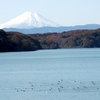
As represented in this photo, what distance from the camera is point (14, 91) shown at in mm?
33469

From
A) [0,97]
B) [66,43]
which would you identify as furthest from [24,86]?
[66,43]

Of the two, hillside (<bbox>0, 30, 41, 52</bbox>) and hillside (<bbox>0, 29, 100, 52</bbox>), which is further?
hillside (<bbox>0, 29, 100, 52</bbox>)

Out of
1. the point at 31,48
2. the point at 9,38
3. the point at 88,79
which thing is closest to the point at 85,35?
the point at 31,48

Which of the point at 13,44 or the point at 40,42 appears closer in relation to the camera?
the point at 13,44

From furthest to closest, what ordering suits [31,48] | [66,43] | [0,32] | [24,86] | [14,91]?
[66,43] → [31,48] → [0,32] → [24,86] → [14,91]

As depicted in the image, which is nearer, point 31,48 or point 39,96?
point 39,96

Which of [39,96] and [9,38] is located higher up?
[39,96]

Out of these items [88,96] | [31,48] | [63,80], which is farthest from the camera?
[31,48]

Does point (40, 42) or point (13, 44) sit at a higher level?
point (13, 44)

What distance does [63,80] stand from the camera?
40.0m

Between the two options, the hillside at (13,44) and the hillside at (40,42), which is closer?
the hillside at (13,44)

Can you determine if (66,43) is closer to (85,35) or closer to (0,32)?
(85,35)

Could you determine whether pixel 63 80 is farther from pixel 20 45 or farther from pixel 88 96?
pixel 20 45

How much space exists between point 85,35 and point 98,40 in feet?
25.6
